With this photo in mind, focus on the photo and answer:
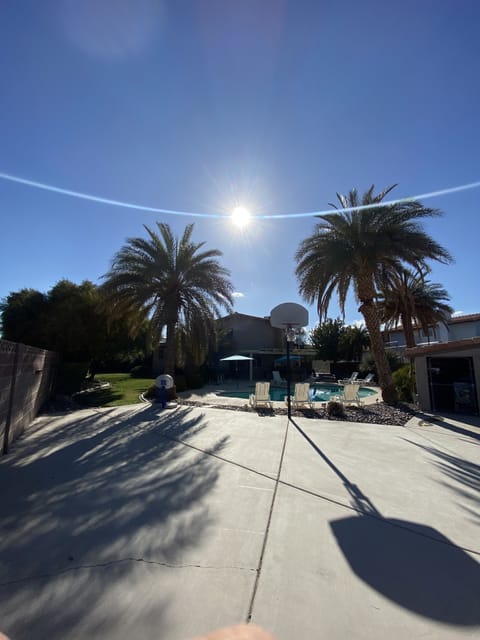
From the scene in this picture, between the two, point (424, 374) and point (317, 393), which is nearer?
point (424, 374)

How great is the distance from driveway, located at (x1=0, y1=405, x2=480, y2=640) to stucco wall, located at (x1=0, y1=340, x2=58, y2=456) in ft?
2.84

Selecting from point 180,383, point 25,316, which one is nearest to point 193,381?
point 180,383

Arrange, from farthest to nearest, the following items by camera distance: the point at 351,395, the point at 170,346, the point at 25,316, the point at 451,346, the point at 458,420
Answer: the point at 25,316 < the point at 170,346 < the point at 351,395 < the point at 451,346 < the point at 458,420

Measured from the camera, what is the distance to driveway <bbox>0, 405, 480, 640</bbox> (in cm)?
219

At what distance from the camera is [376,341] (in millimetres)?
13719

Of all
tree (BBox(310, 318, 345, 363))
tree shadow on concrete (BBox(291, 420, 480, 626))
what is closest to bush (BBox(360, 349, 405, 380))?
tree (BBox(310, 318, 345, 363))

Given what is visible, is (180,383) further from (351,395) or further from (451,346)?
(451,346)

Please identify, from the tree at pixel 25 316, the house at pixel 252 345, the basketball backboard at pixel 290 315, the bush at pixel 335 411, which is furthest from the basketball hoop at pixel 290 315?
the house at pixel 252 345

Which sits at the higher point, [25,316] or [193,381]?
[25,316]

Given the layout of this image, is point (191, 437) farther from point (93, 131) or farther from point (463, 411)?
point (463, 411)

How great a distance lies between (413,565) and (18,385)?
820 cm

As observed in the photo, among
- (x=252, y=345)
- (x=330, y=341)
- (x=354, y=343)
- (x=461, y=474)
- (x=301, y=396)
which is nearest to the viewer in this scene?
(x=461, y=474)

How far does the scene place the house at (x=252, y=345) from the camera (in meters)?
30.3

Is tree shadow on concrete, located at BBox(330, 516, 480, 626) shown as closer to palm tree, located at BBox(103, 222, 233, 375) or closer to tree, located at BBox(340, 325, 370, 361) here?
palm tree, located at BBox(103, 222, 233, 375)
